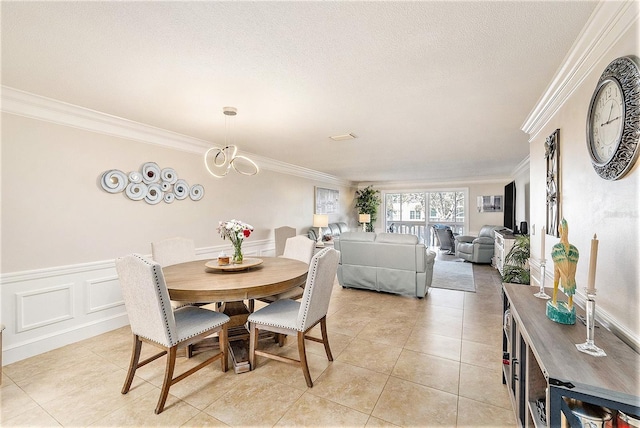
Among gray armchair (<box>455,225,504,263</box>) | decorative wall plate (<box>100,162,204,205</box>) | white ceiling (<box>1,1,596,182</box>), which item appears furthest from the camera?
gray armchair (<box>455,225,504,263</box>)

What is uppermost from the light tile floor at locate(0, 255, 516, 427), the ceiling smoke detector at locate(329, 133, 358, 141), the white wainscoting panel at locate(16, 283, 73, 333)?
the ceiling smoke detector at locate(329, 133, 358, 141)

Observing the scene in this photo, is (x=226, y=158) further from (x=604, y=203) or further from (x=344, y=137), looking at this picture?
(x=604, y=203)

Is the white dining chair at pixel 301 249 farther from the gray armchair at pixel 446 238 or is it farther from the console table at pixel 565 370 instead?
the gray armchair at pixel 446 238

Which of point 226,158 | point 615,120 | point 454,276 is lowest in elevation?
point 454,276

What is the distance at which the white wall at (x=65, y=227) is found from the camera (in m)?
2.38

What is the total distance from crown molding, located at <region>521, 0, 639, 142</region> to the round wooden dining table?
2.36m

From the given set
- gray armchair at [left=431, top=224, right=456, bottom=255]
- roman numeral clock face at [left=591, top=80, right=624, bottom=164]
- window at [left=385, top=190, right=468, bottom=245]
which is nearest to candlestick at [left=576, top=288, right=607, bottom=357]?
roman numeral clock face at [left=591, top=80, right=624, bottom=164]

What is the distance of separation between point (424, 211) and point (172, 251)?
26.0 ft

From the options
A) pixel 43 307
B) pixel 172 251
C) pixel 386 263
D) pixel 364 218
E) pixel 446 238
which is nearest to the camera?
pixel 43 307

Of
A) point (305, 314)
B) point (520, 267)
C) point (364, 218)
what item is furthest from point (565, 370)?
point (364, 218)

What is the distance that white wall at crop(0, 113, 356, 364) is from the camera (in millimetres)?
2379

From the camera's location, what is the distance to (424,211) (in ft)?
29.6

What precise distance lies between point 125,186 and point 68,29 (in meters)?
1.93

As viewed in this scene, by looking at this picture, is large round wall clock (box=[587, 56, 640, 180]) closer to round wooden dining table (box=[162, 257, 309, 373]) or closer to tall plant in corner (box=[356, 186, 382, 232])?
round wooden dining table (box=[162, 257, 309, 373])
